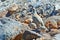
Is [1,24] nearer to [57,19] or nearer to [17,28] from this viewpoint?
[17,28]

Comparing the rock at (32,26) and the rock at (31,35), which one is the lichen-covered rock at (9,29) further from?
the rock at (32,26)

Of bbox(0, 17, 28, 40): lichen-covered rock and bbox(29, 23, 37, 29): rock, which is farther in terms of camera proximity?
bbox(29, 23, 37, 29): rock

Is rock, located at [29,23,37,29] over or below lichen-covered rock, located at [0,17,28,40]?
below

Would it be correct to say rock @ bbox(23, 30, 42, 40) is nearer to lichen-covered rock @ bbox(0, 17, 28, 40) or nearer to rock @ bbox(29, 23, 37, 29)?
lichen-covered rock @ bbox(0, 17, 28, 40)

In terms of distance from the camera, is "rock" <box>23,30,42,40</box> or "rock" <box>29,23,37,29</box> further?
"rock" <box>29,23,37,29</box>

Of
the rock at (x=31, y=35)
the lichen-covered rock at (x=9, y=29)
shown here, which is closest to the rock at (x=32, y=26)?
the lichen-covered rock at (x=9, y=29)

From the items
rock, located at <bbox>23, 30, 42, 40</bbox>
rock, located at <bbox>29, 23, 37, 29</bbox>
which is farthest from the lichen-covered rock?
rock, located at <bbox>29, 23, 37, 29</bbox>

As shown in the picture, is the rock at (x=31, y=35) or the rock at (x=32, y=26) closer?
the rock at (x=31, y=35)

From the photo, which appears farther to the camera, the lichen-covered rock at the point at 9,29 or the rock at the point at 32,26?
the rock at the point at 32,26

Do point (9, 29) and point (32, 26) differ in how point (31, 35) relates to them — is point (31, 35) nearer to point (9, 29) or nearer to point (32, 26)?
point (9, 29)

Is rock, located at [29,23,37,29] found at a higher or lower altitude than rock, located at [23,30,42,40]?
lower

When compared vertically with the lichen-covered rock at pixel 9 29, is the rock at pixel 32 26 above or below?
below

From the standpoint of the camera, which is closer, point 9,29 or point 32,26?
point 9,29

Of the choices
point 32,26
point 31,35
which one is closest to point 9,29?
point 31,35
